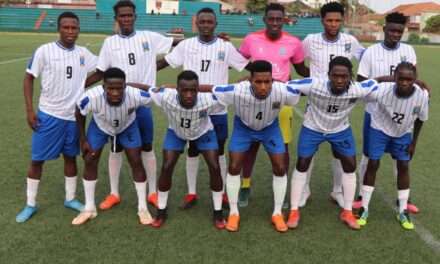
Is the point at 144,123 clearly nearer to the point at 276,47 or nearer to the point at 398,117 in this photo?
the point at 276,47

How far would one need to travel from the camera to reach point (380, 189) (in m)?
5.38

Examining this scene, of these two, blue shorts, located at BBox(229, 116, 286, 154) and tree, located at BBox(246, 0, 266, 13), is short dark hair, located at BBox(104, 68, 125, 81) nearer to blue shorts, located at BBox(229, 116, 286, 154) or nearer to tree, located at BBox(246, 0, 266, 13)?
blue shorts, located at BBox(229, 116, 286, 154)

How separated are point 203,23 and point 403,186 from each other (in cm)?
239

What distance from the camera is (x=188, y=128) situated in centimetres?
420

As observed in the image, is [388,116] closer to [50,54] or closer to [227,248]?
[227,248]

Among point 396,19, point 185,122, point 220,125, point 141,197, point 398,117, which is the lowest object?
point 141,197

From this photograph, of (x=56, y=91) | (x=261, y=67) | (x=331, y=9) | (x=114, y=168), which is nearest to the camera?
(x=261, y=67)

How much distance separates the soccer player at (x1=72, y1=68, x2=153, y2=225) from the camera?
408 centimetres

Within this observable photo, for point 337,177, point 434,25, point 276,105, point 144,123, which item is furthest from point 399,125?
point 434,25

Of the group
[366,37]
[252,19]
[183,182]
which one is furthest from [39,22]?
[183,182]

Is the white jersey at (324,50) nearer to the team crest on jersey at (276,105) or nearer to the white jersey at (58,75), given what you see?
the team crest on jersey at (276,105)

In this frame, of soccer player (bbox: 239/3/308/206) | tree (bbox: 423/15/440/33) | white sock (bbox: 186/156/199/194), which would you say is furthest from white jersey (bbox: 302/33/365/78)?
tree (bbox: 423/15/440/33)

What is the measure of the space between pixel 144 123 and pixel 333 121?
69.6 inches

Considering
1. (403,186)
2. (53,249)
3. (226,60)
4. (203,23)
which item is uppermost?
(203,23)
